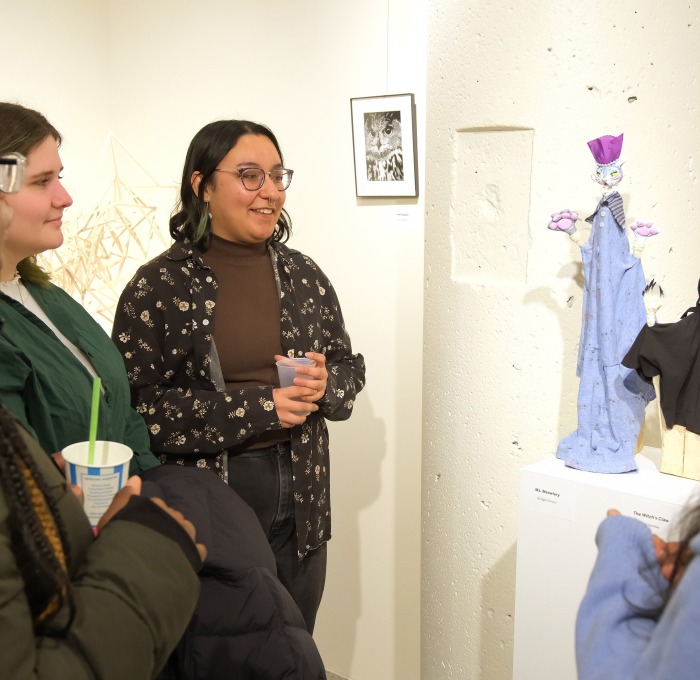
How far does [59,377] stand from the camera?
1.38m

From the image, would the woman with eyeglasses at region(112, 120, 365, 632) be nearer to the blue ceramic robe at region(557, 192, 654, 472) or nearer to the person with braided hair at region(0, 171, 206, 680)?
the blue ceramic robe at region(557, 192, 654, 472)

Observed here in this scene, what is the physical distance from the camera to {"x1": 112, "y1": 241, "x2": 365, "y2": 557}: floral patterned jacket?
1852 mm

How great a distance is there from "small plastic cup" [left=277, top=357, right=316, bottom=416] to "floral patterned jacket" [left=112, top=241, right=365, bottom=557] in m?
0.05

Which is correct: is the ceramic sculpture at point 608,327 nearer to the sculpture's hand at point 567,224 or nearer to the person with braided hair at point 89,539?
the sculpture's hand at point 567,224

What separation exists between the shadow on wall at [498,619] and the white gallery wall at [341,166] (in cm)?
70

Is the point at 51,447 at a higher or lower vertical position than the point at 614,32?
lower

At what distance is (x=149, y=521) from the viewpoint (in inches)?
38.4

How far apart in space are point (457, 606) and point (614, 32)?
1492mm

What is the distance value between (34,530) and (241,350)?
112 centimetres

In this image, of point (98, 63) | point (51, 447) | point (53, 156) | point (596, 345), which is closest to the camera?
point (51, 447)

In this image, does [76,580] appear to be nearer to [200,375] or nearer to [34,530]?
[34,530]

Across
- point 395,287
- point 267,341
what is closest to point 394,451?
point 395,287

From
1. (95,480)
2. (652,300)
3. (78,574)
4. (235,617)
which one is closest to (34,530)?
(78,574)

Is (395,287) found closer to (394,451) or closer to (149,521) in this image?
(394,451)
